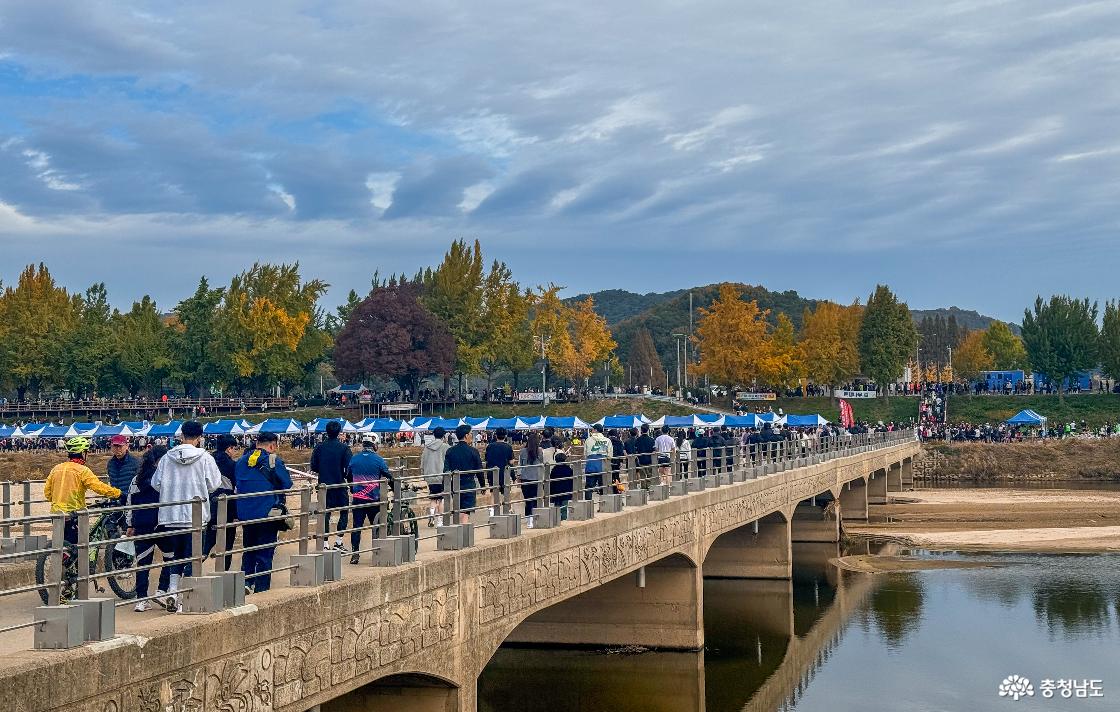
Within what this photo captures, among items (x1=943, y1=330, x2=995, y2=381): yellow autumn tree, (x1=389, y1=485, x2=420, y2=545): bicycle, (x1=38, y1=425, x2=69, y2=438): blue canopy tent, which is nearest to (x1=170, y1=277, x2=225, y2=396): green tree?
(x1=38, y1=425, x2=69, y2=438): blue canopy tent

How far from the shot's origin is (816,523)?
157 feet

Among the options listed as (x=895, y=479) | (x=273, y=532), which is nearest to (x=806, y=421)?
(x=895, y=479)

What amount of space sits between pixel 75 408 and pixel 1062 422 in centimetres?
7953

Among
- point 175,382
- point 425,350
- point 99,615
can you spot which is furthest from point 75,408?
point 99,615

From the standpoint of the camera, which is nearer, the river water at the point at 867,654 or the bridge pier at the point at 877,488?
the river water at the point at 867,654

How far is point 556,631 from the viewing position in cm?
2578

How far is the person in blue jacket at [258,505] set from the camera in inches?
445

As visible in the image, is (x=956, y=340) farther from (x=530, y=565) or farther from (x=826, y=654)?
(x=530, y=565)

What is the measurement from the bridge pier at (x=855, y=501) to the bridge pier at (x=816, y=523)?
327 inches

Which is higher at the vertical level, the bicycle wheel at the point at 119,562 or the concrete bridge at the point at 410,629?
the bicycle wheel at the point at 119,562

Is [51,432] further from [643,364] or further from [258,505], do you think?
[643,364]

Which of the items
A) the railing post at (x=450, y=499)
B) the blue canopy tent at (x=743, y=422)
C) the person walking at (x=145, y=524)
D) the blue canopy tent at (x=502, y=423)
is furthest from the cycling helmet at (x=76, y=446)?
the blue canopy tent at (x=502, y=423)

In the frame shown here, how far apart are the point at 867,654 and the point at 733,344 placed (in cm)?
7117

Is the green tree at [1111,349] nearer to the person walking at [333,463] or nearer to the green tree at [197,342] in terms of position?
the green tree at [197,342]
